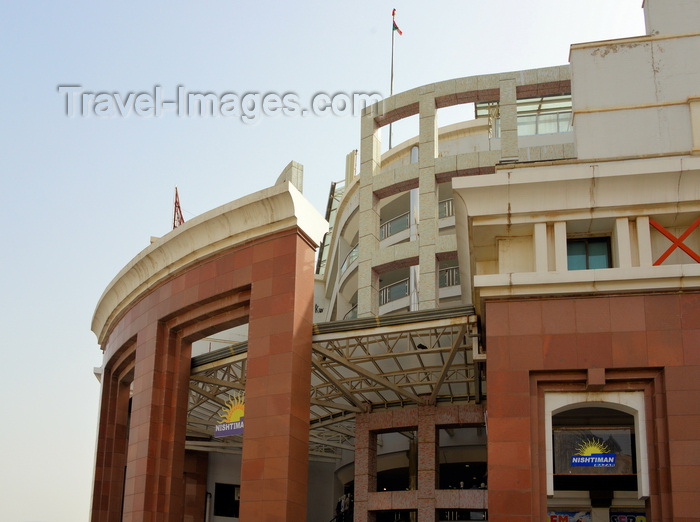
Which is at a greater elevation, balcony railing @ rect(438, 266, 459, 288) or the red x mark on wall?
balcony railing @ rect(438, 266, 459, 288)

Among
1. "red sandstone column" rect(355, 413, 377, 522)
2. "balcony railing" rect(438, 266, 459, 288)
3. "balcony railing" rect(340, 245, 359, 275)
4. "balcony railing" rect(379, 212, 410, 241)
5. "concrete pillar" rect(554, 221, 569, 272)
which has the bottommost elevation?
"red sandstone column" rect(355, 413, 377, 522)

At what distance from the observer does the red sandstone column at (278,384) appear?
23562 mm

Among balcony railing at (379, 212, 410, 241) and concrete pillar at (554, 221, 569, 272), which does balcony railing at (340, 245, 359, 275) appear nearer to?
balcony railing at (379, 212, 410, 241)

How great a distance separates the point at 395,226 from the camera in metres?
49.5

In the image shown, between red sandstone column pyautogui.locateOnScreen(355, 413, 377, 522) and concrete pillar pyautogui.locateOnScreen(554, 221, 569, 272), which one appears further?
red sandstone column pyautogui.locateOnScreen(355, 413, 377, 522)

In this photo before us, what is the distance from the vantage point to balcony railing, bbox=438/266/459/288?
4612 cm

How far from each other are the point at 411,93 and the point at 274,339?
22.7 m

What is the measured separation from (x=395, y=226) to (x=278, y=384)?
2598 centimetres

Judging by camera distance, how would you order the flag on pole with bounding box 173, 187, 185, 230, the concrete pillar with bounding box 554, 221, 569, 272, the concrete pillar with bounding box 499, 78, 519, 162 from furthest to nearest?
1. the concrete pillar with bounding box 499, 78, 519, 162
2. the flag on pole with bounding box 173, 187, 185, 230
3. the concrete pillar with bounding box 554, 221, 569, 272

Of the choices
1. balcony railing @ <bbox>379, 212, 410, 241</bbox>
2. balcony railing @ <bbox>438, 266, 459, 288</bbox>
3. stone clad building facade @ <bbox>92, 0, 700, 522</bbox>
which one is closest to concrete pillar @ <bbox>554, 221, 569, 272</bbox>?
stone clad building facade @ <bbox>92, 0, 700, 522</bbox>

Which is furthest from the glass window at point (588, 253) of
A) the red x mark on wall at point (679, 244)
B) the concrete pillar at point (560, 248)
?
→ the red x mark on wall at point (679, 244)

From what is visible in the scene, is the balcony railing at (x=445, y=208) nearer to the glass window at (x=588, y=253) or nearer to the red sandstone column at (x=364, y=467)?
the red sandstone column at (x=364, y=467)

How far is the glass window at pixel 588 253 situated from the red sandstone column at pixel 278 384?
300 inches

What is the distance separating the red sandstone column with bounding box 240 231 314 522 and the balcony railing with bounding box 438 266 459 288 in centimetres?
2042
